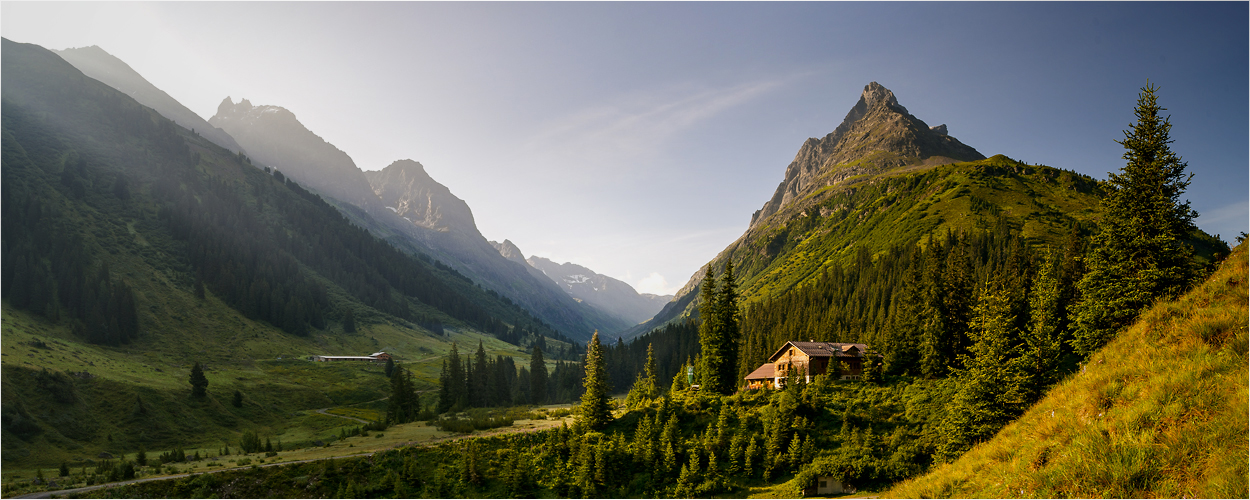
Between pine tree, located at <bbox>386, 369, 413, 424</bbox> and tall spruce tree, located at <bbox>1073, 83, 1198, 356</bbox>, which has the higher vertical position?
tall spruce tree, located at <bbox>1073, 83, 1198, 356</bbox>

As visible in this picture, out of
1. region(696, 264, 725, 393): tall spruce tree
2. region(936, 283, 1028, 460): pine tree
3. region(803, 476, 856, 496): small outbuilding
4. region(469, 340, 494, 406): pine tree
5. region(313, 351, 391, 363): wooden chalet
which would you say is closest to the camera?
region(936, 283, 1028, 460): pine tree

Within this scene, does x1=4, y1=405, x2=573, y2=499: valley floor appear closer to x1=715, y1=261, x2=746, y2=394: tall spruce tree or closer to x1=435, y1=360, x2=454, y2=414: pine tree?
x1=715, y1=261, x2=746, y2=394: tall spruce tree

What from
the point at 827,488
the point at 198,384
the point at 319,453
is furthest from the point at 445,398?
the point at 827,488

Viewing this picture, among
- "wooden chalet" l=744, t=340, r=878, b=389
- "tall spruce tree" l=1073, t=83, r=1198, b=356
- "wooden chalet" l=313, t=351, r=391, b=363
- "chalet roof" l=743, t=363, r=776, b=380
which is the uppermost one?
"tall spruce tree" l=1073, t=83, r=1198, b=356

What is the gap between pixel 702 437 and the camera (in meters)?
50.0

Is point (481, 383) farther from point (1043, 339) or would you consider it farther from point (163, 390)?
point (1043, 339)

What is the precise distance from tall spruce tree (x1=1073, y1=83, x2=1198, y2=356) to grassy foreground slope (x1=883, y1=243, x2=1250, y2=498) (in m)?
16.0

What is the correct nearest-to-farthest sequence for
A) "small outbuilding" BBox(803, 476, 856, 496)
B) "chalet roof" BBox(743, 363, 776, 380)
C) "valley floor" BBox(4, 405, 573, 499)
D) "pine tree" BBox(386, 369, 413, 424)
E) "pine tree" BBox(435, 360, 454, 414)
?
"small outbuilding" BBox(803, 476, 856, 496) < "valley floor" BBox(4, 405, 573, 499) < "chalet roof" BBox(743, 363, 776, 380) < "pine tree" BBox(386, 369, 413, 424) < "pine tree" BBox(435, 360, 454, 414)

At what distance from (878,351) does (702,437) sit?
34.8 m

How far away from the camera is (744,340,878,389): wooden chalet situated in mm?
70750

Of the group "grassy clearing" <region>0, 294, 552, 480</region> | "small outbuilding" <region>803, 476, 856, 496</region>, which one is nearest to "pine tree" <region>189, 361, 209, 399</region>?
"grassy clearing" <region>0, 294, 552, 480</region>

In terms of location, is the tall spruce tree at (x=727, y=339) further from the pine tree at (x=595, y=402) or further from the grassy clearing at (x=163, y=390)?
the grassy clearing at (x=163, y=390)

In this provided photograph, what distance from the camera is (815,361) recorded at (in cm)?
7212

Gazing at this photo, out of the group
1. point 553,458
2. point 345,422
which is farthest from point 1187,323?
point 345,422
